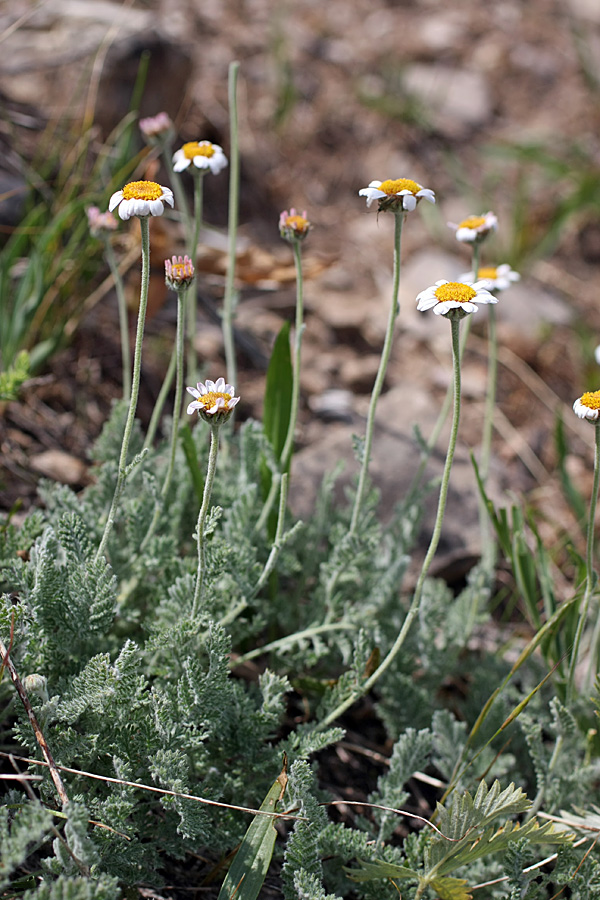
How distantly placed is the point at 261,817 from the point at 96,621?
547 millimetres

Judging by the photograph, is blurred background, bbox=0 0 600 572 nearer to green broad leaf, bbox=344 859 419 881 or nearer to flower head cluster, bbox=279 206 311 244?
flower head cluster, bbox=279 206 311 244

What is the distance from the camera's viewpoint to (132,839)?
1.58 meters

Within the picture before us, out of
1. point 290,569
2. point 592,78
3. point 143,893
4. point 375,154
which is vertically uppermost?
point 592,78

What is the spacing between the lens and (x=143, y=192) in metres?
1.50

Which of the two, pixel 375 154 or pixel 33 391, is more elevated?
pixel 375 154

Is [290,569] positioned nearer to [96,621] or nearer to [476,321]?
[96,621]

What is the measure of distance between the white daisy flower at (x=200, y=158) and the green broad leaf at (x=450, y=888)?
1655 mm

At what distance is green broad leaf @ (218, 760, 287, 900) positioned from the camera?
5.02 feet

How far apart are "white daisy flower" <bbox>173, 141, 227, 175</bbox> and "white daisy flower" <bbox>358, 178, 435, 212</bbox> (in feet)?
1.53

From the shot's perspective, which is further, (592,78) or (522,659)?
(592,78)

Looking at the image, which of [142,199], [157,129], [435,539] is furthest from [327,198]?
[435,539]

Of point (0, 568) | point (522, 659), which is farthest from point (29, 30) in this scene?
point (522, 659)

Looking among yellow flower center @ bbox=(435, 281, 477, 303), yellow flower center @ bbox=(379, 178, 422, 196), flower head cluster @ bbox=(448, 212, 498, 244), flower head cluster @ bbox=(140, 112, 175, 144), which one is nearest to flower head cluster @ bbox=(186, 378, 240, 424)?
yellow flower center @ bbox=(435, 281, 477, 303)

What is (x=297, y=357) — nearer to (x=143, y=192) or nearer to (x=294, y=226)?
(x=294, y=226)
